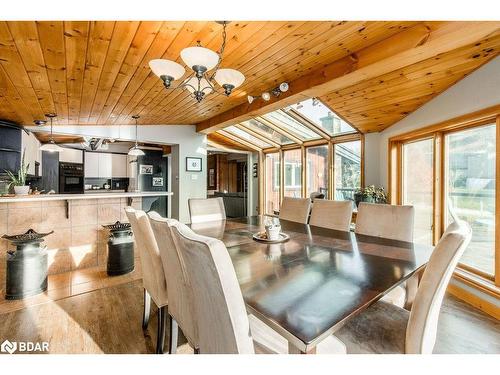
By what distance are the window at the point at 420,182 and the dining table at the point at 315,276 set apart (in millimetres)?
1868

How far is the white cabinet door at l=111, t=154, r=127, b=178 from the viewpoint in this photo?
685cm

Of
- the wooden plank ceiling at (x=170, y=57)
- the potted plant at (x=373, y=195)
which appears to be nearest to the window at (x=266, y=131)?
the wooden plank ceiling at (x=170, y=57)

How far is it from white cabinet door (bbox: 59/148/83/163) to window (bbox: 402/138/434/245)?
7.12 meters

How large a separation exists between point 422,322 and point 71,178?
7.17 m

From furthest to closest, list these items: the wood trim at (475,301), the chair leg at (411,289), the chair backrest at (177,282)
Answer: the wood trim at (475,301), the chair leg at (411,289), the chair backrest at (177,282)

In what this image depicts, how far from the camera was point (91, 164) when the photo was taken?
648 centimetres

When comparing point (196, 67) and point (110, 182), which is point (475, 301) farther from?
point (110, 182)

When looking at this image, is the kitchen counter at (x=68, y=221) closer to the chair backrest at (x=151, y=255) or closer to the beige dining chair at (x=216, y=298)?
the chair backrest at (x=151, y=255)

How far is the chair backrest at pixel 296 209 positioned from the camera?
2.90m

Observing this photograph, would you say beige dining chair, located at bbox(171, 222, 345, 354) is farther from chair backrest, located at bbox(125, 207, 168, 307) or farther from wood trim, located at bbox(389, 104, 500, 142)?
wood trim, located at bbox(389, 104, 500, 142)

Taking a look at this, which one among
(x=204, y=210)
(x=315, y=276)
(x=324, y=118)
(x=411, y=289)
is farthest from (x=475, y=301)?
(x=324, y=118)

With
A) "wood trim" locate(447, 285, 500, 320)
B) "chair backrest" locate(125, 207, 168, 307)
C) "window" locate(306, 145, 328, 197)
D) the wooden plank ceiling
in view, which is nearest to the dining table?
"chair backrest" locate(125, 207, 168, 307)
